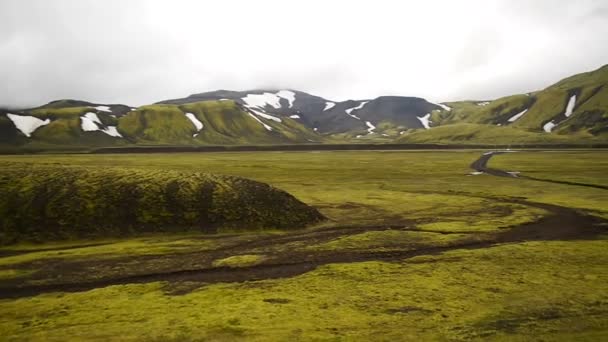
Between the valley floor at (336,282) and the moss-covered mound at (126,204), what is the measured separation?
2.34 meters

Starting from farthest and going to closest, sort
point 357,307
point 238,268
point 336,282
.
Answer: point 238,268 < point 336,282 < point 357,307

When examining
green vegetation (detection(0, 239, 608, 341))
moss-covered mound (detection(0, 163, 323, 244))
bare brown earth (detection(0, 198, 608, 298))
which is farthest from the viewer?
moss-covered mound (detection(0, 163, 323, 244))

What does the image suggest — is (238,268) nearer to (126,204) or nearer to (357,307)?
(357,307)

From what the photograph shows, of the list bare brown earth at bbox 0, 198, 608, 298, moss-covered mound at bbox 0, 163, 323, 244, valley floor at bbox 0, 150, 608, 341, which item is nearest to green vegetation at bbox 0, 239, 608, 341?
valley floor at bbox 0, 150, 608, 341

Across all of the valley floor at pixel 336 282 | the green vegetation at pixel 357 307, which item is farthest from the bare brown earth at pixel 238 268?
the green vegetation at pixel 357 307

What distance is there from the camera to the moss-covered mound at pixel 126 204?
125 feet

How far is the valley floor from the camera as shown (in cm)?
1861

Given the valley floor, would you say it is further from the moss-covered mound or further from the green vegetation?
the moss-covered mound

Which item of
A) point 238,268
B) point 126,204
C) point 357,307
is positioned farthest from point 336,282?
point 126,204

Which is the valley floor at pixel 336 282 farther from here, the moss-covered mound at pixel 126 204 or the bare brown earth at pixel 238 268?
the moss-covered mound at pixel 126 204

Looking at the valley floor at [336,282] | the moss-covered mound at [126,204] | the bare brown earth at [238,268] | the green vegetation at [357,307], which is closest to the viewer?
the green vegetation at [357,307]

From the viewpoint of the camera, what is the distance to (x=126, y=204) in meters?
41.8

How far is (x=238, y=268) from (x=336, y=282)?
6.64 metres

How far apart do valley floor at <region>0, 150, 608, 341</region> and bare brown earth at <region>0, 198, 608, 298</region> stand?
0.12m
